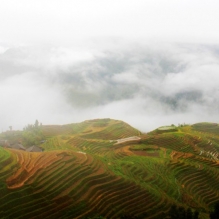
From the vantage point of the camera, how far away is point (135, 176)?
37469mm

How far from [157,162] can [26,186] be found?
2241 cm

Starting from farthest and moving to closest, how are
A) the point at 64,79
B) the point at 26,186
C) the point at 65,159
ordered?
the point at 64,79
the point at 65,159
the point at 26,186

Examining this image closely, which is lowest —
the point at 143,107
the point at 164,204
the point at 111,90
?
the point at 164,204

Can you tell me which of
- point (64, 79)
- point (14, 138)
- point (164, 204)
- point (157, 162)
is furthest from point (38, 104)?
point (164, 204)

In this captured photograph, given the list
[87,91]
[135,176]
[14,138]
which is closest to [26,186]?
[135,176]

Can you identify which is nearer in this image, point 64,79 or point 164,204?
point 164,204

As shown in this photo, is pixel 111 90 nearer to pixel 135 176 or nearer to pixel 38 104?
pixel 38 104

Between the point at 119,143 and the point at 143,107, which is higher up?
the point at 143,107

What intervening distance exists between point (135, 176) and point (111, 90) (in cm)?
15639

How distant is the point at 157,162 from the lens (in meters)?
44.1

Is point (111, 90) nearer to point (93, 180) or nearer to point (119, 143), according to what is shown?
point (119, 143)

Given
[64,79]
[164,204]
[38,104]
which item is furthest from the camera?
[64,79]

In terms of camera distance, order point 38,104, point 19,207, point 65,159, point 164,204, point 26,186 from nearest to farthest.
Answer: point 19,207
point 26,186
point 164,204
point 65,159
point 38,104

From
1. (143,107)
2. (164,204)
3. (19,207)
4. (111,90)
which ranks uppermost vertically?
(111,90)
